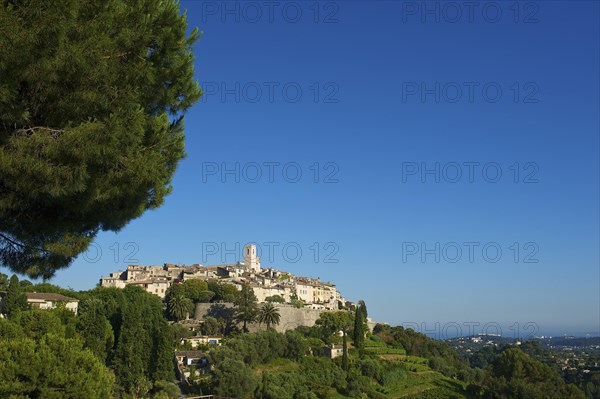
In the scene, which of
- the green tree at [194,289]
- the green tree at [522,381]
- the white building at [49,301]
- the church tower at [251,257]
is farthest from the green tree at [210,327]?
the church tower at [251,257]

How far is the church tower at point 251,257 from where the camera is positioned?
103 m

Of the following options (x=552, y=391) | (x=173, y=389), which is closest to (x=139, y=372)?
(x=173, y=389)

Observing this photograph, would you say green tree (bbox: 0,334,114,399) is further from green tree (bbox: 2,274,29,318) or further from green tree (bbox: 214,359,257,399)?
green tree (bbox: 2,274,29,318)

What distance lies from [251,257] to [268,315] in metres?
49.9

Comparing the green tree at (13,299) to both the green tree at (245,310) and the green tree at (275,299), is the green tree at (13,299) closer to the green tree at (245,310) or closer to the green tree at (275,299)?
the green tree at (245,310)

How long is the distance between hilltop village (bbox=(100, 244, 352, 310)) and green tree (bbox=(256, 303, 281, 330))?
49.0 ft

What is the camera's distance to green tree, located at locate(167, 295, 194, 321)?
5716cm

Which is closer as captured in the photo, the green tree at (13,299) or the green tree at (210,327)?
the green tree at (13,299)

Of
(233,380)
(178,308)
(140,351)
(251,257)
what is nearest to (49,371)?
(140,351)

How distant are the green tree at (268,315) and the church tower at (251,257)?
4776cm

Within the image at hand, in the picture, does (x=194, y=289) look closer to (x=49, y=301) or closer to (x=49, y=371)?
(x=49, y=301)

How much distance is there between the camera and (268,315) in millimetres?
54094

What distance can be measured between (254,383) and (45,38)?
3298 cm

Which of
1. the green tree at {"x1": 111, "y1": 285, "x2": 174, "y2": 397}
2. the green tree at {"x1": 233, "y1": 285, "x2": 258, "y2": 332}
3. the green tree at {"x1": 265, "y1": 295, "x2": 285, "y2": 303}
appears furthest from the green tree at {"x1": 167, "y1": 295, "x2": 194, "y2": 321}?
the green tree at {"x1": 111, "y1": 285, "x2": 174, "y2": 397}
